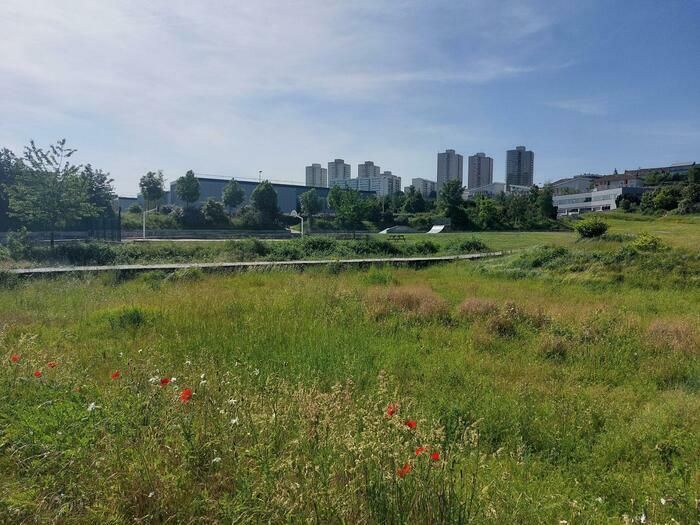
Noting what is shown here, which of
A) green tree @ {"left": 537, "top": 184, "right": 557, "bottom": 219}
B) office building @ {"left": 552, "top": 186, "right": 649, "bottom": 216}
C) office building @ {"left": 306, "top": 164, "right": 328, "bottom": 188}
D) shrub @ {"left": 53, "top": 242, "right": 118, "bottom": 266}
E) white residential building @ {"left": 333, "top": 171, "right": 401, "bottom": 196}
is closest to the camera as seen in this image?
shrub @ {"left": 53, "top": 242, "right": 118, "bottom": 266}

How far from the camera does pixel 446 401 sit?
4.61 metres

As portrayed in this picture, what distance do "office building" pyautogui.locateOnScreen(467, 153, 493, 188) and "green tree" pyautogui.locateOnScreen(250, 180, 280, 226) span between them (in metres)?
113

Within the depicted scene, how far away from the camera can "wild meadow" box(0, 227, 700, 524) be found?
2.31 meters

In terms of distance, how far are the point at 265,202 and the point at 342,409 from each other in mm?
57319

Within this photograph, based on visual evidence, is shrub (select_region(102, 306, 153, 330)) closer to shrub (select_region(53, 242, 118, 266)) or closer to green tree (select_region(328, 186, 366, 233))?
shrub (select_region(53, 242, 118, 266))

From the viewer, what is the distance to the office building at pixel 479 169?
522ft

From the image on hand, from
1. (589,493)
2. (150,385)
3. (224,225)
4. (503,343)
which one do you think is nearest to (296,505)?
(150,385)

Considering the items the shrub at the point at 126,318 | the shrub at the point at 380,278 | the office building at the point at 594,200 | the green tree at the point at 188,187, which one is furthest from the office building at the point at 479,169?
the shrub at the point at 126,318

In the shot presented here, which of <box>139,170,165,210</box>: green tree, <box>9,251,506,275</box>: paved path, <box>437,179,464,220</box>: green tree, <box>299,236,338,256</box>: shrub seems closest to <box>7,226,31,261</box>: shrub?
<box>9,251,506,275</box>: paved path

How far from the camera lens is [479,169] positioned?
15962 centimetres

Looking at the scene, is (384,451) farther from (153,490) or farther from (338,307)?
(338,307)

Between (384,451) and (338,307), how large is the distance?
6.33 metres

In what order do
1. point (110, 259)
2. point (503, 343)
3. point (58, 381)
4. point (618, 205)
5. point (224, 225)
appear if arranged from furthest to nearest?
point (618, 205) → point (224, 225) → point (110, 259) → point (503, 343) → point (58, 381)

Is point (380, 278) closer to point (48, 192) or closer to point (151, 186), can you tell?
point (48, 192)
